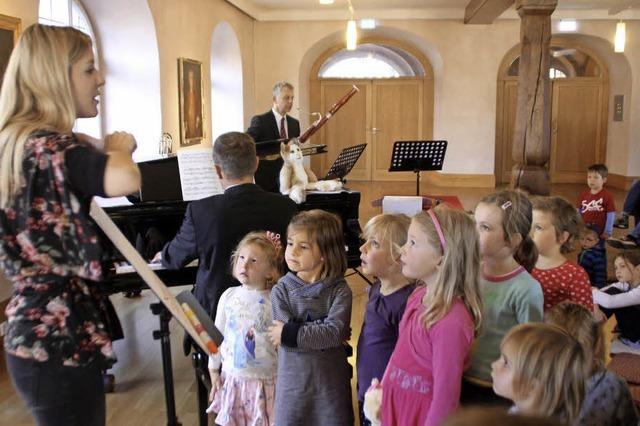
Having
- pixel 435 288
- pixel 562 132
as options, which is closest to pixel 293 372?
pixel 435 288

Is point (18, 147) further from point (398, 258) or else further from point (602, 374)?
point (602, 374)

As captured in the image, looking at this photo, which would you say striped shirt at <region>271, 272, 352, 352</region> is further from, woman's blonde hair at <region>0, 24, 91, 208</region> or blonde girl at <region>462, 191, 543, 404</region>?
woman's blonde hair at <region>0, 24, 91, 208</region>

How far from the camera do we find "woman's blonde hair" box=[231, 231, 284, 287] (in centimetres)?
281

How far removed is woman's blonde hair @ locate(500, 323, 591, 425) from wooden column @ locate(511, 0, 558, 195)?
6533mm

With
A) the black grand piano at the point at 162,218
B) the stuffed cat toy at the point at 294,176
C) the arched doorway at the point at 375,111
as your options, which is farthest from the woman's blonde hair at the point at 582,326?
the arched doorway at the point at 375,111

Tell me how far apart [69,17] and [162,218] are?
14.3ft

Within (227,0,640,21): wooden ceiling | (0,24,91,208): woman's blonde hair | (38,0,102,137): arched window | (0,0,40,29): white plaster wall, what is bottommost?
(0,24,91,208): woman's blonde hair


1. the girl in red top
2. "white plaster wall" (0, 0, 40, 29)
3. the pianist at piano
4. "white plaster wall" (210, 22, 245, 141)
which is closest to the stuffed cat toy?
the girl in red top

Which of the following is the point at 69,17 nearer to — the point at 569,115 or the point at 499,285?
the point at 499,285

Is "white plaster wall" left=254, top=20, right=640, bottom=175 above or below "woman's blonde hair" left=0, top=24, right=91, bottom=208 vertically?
above

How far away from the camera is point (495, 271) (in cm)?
236

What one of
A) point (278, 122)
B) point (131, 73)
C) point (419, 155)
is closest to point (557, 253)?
point (278, 122)

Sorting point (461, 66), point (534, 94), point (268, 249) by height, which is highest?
point (461, 66)

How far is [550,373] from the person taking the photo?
Result: 5.41 ft
